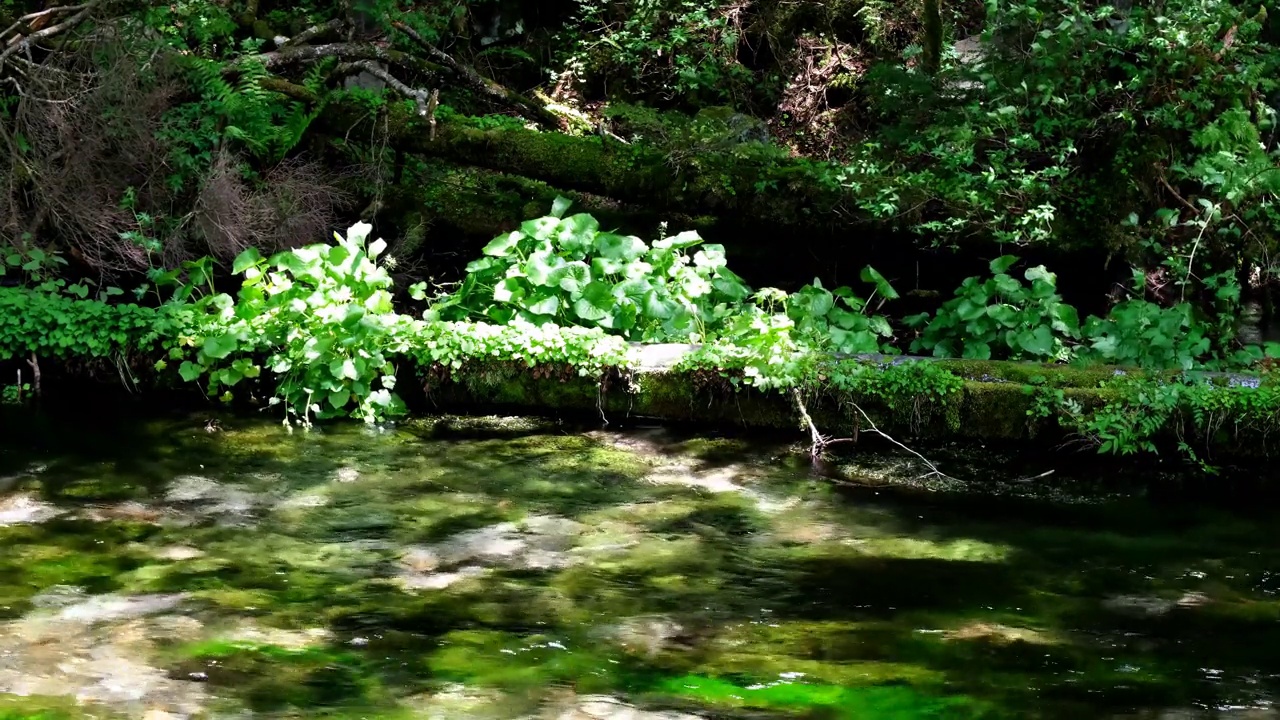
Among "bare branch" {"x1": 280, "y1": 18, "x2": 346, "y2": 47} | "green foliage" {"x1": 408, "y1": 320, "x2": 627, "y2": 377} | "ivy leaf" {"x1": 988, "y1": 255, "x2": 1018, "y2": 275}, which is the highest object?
"bare branch" {"x1": 280, "y1": 18, "x2": 346, "y2": 47}

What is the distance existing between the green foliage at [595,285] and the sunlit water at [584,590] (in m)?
Result: 1.33

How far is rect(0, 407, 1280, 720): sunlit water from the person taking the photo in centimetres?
432

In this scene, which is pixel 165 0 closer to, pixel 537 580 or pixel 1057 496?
pixel 537 580

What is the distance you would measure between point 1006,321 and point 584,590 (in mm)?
4488

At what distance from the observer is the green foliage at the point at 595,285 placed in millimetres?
8547

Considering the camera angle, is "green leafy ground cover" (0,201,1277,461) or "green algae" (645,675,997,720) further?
"green leafy ground cover" (0,201,1277,461)

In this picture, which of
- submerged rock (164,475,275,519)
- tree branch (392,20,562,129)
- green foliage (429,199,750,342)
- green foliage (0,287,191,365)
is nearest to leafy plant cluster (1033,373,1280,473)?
green foliage (429,199,750,342)

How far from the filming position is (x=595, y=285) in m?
8.61

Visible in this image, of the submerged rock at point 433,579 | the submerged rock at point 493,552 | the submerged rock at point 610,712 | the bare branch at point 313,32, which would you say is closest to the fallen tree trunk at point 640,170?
the bare branch at point 313,32

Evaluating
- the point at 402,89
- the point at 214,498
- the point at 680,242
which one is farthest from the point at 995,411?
the point at 402,89

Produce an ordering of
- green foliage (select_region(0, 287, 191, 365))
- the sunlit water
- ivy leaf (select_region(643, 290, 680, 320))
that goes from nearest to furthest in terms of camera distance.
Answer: the sunlit water
green foliage (select_region(0, 287, 191, 365))
ivy leaf (select_region(643, 290, 680, 320))

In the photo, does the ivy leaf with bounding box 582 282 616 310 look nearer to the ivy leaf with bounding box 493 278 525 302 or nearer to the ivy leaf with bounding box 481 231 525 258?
the ivy leaf with bounding box 493 278 525 302

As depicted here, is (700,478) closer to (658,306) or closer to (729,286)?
(658,306)

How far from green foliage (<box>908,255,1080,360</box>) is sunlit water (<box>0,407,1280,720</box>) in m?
1.95
